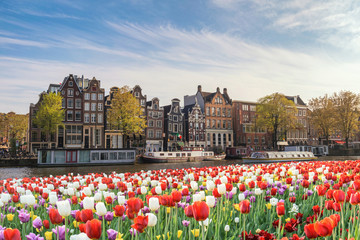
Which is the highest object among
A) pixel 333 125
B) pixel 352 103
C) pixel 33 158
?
pixel 352 103

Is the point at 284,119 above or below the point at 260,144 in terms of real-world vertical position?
above

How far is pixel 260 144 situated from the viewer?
69.5 metres

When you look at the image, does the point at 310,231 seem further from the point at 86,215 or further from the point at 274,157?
the point at 274,157

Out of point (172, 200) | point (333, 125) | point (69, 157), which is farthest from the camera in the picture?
point (333, 125)

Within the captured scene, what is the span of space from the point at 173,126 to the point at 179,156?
14.7 metres

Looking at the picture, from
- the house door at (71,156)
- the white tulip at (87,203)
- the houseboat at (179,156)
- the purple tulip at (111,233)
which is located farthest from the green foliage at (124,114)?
the purple tulip at (111,233)

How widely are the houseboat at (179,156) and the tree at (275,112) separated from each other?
11880 millimetres

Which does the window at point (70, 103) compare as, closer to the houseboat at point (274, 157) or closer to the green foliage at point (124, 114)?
the green foliage at point (124, 114)

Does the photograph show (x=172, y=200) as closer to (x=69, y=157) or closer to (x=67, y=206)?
(x=67, y=206)

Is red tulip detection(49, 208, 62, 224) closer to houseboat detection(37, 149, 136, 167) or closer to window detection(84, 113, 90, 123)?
houseboat detection(37, 149, 136, 167)

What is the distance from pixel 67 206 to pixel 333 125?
60.1 metres

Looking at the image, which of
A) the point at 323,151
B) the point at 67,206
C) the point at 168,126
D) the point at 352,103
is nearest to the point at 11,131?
the point at 168,126

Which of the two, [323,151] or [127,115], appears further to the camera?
[323,151]

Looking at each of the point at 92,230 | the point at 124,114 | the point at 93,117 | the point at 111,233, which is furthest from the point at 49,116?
the point at 92,230
